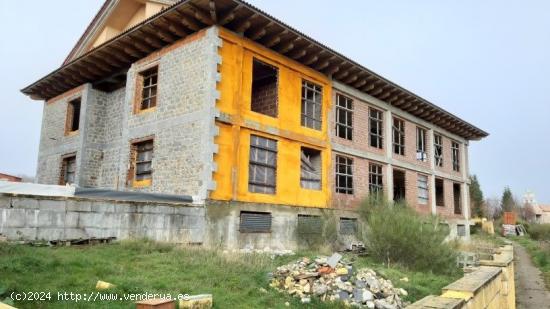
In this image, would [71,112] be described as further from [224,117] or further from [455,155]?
[455,155]

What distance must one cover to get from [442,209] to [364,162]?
325 inches

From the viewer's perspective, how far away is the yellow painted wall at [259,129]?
12516 millimetres

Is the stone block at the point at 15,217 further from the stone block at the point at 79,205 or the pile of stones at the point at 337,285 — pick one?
the pile of stones at the point at 337,285

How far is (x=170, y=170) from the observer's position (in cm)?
1288

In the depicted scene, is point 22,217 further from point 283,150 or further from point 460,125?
point 460,125

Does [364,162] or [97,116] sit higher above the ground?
[97,116]

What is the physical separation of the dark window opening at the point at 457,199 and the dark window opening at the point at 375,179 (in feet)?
31.7

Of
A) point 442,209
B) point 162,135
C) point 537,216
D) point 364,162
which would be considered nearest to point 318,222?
point 364,162

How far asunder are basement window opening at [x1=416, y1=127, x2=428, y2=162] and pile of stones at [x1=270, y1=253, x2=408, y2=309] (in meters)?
15.1

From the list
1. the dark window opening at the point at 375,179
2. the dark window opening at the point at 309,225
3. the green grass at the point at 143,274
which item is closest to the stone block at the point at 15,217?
the green grass at the point at 143,274

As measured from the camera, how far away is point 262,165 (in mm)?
13547

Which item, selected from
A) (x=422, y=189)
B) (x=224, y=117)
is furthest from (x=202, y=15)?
(x=422, y=189)

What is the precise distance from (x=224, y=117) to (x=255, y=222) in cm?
333

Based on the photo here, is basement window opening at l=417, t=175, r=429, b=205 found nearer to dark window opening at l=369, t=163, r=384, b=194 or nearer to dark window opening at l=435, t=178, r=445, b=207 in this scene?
dark window opening at l=435, t=178, r=445, b=207
